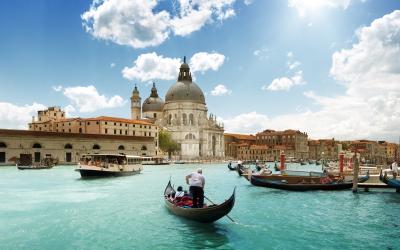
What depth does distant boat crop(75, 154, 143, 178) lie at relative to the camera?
30.9 m

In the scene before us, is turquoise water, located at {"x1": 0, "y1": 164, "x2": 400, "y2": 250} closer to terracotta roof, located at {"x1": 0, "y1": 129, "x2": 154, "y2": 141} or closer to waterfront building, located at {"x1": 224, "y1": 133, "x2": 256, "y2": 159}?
terracotta roof, located at {"x1": 0, "y1": 129, "x2": 154, "y2": 141}

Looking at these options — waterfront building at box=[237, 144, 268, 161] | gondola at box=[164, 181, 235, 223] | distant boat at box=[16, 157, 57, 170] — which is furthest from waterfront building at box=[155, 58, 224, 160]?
gondola at box=[164, 181, 235, 223]

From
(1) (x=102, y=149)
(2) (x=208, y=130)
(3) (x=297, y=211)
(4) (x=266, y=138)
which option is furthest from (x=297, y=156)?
(3) (x=297, y=211)

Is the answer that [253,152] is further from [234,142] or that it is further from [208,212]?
[208,212]

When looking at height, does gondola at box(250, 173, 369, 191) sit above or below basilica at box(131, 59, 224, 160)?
below

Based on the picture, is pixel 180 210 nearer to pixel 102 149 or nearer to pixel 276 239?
pixel 276 239

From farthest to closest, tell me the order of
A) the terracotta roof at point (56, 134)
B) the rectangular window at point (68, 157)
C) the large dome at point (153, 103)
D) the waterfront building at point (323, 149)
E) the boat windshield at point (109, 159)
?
the waterfront building at point (323, 149), the large dome at point (153, 103), the rectangular window at point (68, 157), the terracotta roof at point (56, 134), the boat windshield at point (109, 159)

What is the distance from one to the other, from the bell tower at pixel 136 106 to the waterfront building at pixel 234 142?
2615 cm

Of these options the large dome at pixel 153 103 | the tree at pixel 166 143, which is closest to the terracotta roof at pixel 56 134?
the tree at pixel 166 143

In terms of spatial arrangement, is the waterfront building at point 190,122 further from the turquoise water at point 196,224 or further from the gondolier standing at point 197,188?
the gondolier standing at point 197,188

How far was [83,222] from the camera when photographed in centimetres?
1380

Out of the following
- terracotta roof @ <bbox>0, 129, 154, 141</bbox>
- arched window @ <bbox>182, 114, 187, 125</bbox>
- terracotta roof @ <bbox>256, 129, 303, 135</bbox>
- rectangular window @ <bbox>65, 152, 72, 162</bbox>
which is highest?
arched window @ <bbox>182, 114, 187, 125</bbox>

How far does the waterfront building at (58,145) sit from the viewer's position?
162ft

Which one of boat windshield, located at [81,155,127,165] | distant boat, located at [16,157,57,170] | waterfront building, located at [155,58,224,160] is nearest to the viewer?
boat windshield, located at [81,155,127,165]
